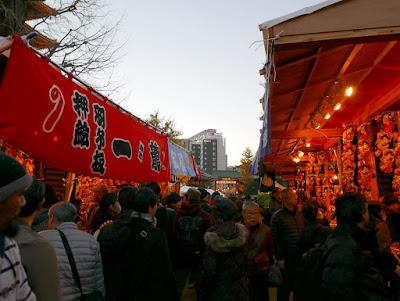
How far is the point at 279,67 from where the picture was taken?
5.09 metres

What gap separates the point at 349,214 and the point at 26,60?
425 centimetres

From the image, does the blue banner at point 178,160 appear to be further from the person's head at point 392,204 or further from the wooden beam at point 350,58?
the person's head at point 392,204

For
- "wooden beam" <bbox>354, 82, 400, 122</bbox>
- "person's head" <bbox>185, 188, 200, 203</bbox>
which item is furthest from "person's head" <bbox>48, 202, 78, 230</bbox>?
"wooden beam" <bbox>354, 82, 400, 122</bbox>

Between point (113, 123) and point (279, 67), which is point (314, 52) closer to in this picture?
point (279, 67)

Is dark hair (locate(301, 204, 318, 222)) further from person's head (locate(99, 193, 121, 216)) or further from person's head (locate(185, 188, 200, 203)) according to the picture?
person's head (locate(99, 193, 121, 216))

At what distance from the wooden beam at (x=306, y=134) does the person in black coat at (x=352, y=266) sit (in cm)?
715

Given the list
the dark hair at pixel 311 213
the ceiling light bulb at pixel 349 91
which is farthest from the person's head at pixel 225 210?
the ceiling light bulb at pixel 349 91

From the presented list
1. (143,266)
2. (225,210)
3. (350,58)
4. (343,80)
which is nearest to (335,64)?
(350,58)

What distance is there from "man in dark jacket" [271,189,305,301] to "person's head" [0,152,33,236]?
480 cm

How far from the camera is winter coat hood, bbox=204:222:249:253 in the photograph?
3496 mm

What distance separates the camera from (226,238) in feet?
11.7

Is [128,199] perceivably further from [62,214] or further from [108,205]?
[62,214]

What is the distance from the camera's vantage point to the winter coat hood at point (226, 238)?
138 inches

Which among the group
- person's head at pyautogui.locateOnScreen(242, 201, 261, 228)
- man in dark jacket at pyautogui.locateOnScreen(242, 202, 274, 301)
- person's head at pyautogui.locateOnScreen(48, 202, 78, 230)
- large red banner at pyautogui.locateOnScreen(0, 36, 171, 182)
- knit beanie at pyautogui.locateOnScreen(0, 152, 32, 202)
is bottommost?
man in dark jacket at pyautogui.locateOnScreen(242, 202, 274, 301)
